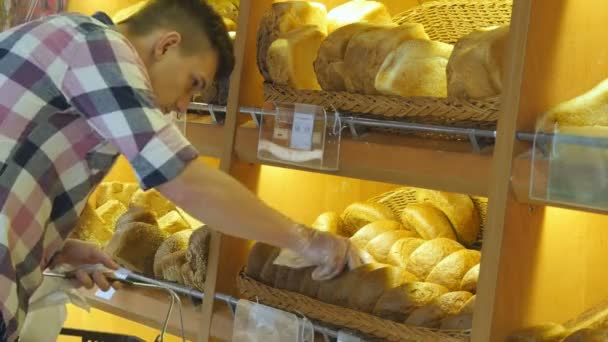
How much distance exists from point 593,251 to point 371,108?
1.47 feet

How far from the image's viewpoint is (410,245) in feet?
5.30

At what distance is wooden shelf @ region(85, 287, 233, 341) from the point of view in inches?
66.4

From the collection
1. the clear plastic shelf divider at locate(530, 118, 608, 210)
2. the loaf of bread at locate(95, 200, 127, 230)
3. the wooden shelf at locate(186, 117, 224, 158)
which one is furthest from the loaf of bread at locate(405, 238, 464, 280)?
the loaf of bread at locate(95, 200, 127, 230)

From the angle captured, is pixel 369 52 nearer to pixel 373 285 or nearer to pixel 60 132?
pixel 373 285

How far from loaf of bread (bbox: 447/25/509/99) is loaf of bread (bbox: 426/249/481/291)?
0.32 metres

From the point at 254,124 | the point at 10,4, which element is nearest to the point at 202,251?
the point at 254,124

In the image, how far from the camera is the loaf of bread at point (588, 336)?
1144 mm

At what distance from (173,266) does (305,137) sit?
509 mm

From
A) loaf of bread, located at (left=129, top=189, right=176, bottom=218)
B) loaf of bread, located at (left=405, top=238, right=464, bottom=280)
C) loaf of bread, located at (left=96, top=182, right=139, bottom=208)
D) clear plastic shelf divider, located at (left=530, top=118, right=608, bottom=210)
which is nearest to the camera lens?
clear plastic shelf divider, located at (left=530, top=118, right=608, bottom=210)

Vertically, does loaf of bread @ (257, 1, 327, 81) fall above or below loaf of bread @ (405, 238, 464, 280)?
above

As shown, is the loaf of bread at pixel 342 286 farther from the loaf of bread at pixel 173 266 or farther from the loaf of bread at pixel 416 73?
the loaf of bread at pixel 173 266

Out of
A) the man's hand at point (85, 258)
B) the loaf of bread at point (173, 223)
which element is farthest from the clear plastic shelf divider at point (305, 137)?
the loaf of bread at point (173, 223)

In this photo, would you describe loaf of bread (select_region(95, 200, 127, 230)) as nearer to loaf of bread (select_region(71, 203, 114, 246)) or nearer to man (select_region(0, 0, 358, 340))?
loaf of bread (select_region(71, 203, 114, 246))

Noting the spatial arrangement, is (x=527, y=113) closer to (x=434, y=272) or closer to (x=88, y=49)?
(x=434, y=272)
